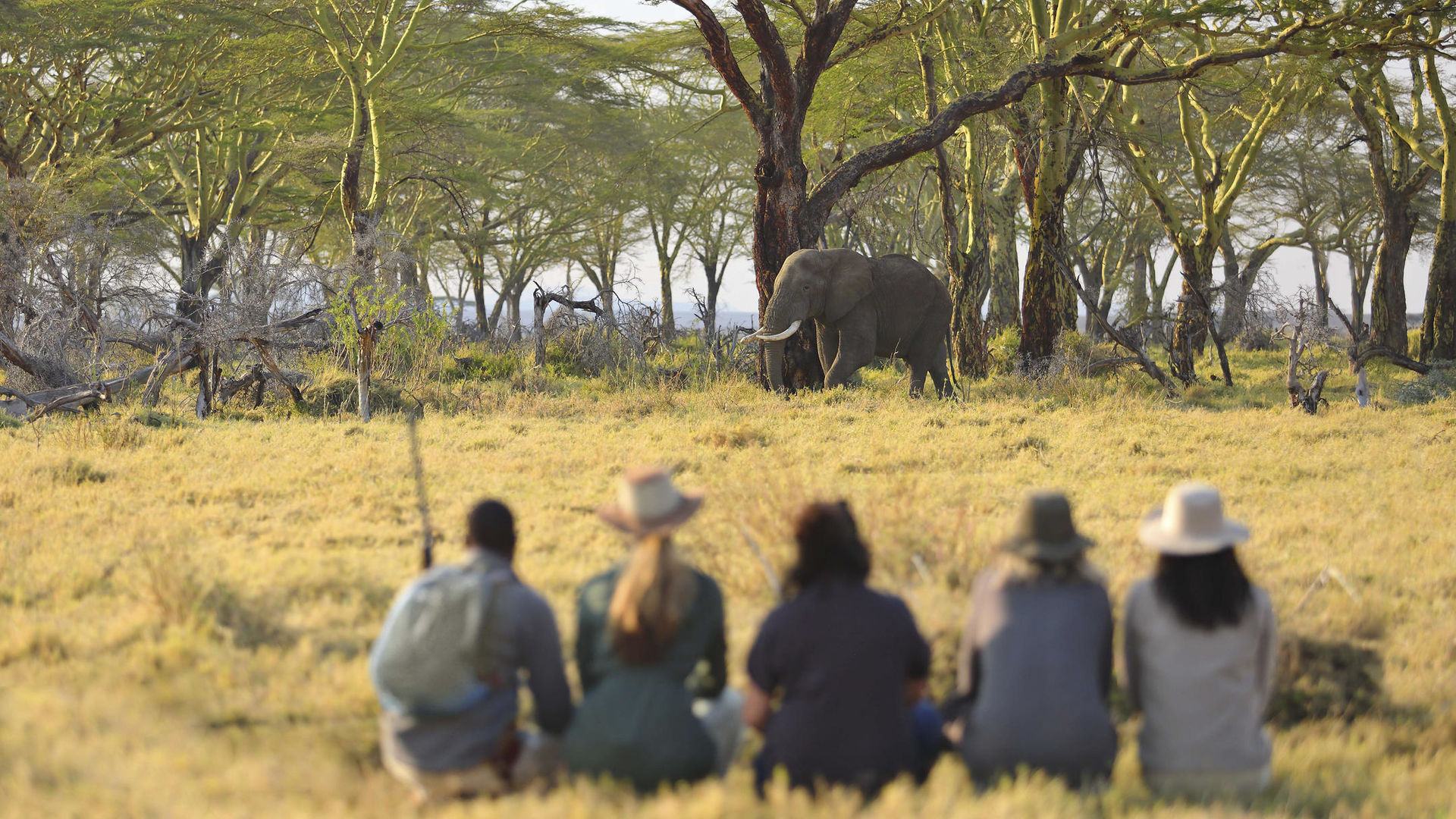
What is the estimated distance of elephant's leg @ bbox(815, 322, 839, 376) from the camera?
1327cm

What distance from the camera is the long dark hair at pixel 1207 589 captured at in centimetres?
319

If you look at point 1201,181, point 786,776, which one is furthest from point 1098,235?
point 786,776

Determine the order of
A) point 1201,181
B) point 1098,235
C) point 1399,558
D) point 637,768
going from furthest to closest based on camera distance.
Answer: point 1098,235
point 1201,181
point 1399,558
point 637,768

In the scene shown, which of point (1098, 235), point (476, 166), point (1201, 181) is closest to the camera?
point (1201, 181)

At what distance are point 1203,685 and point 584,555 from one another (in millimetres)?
3279

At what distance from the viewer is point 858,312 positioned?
1272 cm

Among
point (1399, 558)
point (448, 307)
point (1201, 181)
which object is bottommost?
point (1399, 558)

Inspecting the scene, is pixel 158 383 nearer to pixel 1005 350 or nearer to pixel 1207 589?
pixel 1207 589

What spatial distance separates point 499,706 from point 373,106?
16.5m

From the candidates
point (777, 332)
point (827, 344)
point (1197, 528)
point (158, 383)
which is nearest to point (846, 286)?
point (777, 332)

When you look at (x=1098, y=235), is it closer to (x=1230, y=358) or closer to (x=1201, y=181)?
(x=1230, y=358)

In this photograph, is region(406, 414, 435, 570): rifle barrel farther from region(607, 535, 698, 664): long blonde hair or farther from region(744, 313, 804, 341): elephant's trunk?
region(744, 313, 804, 341): elephant's trunk

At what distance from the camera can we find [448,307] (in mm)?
15695

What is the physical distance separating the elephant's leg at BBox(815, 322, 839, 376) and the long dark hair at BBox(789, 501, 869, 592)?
1015 centimetres
